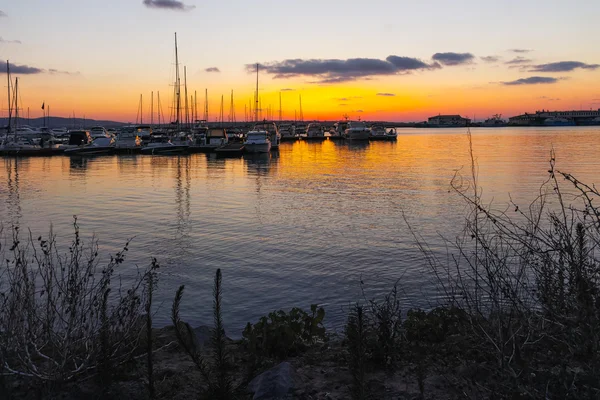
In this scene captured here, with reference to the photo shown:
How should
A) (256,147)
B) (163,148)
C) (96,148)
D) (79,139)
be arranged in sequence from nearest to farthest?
(256,147) < (96,148) < (163,148) < (79,139)

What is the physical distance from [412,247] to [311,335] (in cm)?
834

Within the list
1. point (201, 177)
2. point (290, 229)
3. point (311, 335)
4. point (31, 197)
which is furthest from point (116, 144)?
point (311, 335)

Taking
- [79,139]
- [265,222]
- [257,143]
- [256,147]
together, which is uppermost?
[79,139]

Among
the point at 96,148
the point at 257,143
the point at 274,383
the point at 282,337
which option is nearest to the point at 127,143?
the point at 96,148

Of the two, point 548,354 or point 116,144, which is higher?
point 116,144

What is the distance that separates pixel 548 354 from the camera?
582 cm

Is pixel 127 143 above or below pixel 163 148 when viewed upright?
above

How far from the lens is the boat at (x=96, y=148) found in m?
63.2

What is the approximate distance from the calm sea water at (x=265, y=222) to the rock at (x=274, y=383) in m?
3.37

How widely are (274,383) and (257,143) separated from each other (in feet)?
187

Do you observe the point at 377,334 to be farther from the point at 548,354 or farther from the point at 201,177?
the point at 201,177

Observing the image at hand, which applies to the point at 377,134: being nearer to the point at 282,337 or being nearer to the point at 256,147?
the point at 256,147

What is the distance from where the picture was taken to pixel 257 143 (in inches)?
2442

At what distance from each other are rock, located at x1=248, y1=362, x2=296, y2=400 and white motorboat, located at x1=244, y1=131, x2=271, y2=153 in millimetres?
56736
